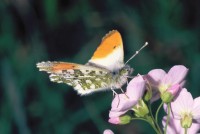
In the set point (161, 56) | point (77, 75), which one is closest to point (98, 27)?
point (161, 56)

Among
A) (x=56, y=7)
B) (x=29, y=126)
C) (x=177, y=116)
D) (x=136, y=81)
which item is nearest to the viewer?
(x=136, y=81)

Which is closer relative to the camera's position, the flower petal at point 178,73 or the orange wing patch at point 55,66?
the flower petal at point 178,73

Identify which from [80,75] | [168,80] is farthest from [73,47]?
[168,80]

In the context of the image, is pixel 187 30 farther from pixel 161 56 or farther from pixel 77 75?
pixel 77 75

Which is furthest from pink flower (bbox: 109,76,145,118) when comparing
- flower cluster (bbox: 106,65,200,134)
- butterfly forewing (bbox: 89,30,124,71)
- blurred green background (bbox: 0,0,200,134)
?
blurred green background (bbox: 0,0,200,134)

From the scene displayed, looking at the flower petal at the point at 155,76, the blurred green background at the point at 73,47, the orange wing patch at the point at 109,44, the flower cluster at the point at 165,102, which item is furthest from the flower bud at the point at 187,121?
the blurred green background at the point at 73,47

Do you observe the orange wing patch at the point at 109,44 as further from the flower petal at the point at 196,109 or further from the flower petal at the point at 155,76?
the flower petal at the point at 196,109

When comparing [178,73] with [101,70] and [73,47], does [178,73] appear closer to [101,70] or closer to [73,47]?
[101,70]
